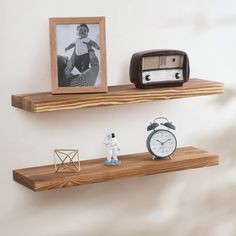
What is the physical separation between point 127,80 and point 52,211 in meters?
0.51

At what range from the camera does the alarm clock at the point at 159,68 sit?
223 centimetres

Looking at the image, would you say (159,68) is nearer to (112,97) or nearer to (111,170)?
Answer: (112,97)

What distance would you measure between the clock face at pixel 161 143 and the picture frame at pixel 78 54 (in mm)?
264

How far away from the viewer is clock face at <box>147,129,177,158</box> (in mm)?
2299

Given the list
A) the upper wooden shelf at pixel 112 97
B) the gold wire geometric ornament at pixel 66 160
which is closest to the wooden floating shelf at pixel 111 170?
the gold wire geometric ornament at pixel 66 160

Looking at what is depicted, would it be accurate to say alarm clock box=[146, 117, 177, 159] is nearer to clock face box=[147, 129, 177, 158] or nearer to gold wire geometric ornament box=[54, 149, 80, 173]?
clock face box=[147, 129, 177, 158]

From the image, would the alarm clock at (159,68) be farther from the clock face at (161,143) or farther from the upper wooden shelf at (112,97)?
the clock face at (161,143)

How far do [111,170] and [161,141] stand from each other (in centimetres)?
23

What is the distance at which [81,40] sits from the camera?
2.14 m

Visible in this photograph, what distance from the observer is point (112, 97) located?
7.00 ft

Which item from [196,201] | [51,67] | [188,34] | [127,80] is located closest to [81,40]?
[51,67]

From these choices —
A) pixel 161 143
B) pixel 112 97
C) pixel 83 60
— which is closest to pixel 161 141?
pixel 161 143

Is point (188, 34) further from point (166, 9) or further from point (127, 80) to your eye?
point (127, 80)

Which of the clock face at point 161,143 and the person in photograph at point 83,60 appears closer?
the person in photograph at point 83,60
